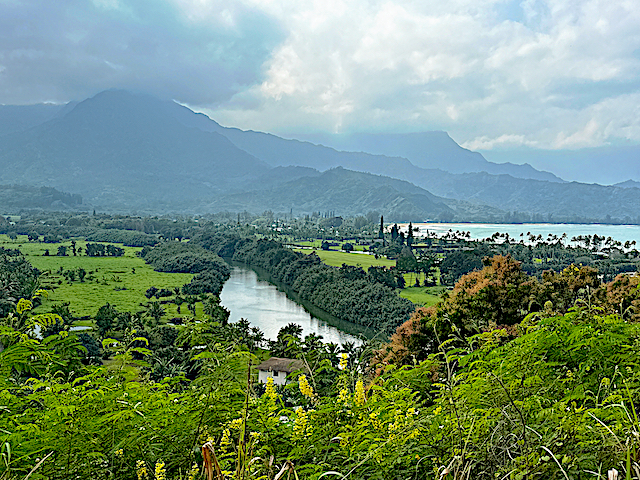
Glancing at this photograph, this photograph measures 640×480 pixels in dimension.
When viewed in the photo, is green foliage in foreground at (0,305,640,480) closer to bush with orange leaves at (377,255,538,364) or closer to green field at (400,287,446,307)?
bush with orange leaves at (377,255,538,364)

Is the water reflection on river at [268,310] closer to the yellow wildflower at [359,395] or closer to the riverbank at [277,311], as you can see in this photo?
the riverbank at [277,311]

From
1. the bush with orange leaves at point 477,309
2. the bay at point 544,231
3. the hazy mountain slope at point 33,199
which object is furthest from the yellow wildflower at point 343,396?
the hazy mountain slope at point 33,199

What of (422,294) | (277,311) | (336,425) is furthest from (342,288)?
(336,425)

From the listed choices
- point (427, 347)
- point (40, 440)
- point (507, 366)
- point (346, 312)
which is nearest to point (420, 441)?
point (507, 366)

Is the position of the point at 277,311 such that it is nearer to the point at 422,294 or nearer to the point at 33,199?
the point at 422,294

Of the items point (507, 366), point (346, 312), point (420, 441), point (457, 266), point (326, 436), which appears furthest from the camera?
point (457, 266)

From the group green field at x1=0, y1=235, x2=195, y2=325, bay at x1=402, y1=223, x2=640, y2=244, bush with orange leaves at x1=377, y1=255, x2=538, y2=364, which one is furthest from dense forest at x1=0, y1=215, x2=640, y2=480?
bay at x1=402, y1=223, x2=640, y2=244

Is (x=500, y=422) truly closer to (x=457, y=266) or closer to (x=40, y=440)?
(x=40, y=440)
